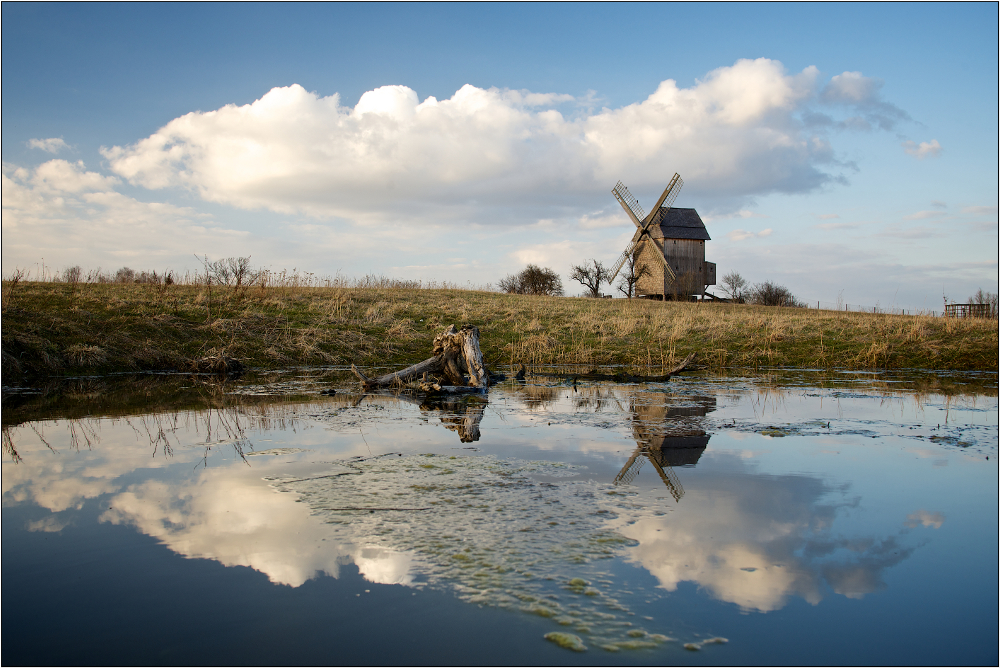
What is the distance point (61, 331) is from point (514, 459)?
52.7ft

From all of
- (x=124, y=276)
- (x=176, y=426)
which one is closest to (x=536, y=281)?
(x=124, y=276)

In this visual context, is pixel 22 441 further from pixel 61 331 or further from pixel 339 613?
pixel 61 331

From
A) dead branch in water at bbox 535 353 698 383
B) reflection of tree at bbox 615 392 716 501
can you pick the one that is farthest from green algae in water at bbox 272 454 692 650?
dead branch in water at bbox 535 353 698 383

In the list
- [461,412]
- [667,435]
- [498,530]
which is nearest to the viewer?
[498,530]

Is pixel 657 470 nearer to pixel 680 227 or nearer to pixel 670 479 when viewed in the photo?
pixel 670 479

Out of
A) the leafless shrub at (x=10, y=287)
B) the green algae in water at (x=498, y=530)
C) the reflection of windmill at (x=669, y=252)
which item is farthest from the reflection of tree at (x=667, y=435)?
the reflection of windmill at (x=669, y=252)

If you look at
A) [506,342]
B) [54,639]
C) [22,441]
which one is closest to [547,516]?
[54,639]

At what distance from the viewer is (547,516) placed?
5223mm

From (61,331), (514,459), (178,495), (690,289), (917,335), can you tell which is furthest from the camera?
(690,289)

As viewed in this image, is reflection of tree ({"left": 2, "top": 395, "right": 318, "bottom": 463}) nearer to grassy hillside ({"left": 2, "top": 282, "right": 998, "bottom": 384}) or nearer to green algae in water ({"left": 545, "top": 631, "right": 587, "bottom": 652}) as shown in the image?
green algae in water ({"left": 545, "top": 631, "right": 587, "bottom": 652})

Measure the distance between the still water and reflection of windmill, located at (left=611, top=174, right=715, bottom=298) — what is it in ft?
129

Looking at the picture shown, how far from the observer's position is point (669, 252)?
48.3 m

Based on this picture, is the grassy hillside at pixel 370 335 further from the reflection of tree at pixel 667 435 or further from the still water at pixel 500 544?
the still water at pixel 500 544

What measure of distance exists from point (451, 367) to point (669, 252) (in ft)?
122
